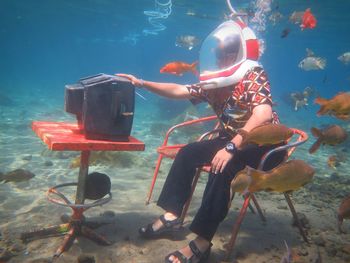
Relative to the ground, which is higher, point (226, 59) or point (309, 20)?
point (309, 20)

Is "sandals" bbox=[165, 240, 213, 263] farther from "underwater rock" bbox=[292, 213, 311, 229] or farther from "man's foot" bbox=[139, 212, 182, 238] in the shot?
"underwater rock" bbox=[292, 213, 311, 229]

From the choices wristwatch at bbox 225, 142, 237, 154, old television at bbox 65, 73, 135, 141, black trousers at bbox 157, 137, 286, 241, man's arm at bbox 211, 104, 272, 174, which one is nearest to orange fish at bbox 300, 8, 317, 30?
black trousers at bbox 157, 137, 286, 241

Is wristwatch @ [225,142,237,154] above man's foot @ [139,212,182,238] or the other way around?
above

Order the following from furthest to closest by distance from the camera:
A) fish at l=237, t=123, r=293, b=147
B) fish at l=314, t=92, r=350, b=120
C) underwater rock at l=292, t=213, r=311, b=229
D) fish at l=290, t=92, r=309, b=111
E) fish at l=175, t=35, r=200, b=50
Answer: fish at l=175, t=35, r=200, b=50, fish at l=290, t=92, r=309, b=111, underwater rock at l=292, t=213, r=311, b=229, fish at l=314, t=92, r=350, b=120, fish at l=237, t=123, r=293, b=147

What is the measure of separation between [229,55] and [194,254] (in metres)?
2.23

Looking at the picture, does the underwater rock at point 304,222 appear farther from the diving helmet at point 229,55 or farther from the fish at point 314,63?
the fish at point 314,63

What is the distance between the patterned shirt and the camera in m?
3.20

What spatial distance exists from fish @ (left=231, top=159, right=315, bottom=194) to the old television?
1.38 metres

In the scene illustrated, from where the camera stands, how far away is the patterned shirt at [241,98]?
3.20 m

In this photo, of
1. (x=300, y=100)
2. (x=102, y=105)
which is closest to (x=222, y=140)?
(x=102, y=105)

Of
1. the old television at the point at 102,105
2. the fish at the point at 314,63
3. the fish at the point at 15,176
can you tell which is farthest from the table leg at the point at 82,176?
the fish at the point at 314,63

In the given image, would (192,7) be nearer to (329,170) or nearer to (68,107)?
(329,170)

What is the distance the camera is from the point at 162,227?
3602 millimetres

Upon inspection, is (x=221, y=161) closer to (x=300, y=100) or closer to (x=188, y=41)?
(x=300, y=100)
